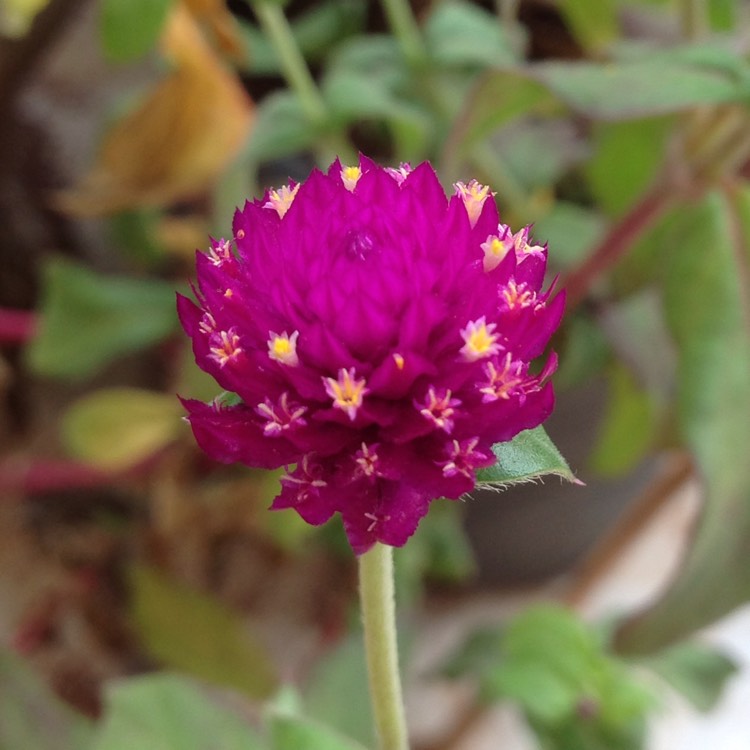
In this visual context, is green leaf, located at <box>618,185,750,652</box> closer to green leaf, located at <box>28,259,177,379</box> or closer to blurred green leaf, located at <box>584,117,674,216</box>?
blurred green leaf, located at <box>584,117,674,216</box>

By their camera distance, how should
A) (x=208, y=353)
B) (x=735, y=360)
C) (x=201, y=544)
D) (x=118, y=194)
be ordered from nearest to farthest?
(x=208, y=353), (x=735, y=360), (x=118, y=194), (x=201, y=544)

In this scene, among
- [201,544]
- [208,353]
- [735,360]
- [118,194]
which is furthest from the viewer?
[201,544]

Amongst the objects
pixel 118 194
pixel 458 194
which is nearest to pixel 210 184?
pixel 118 194

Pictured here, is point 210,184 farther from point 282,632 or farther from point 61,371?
point 282,632

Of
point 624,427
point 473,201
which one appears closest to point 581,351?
point 624,427

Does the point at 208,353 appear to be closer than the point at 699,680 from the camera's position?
Yes

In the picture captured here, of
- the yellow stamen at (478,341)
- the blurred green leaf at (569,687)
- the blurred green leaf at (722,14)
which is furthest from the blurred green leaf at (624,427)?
Result: the yellow stamen at (478,341)

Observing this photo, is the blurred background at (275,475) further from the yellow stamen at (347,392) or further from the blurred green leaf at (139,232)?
the yellow stamen at (347,392)

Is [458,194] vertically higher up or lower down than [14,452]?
higher up
